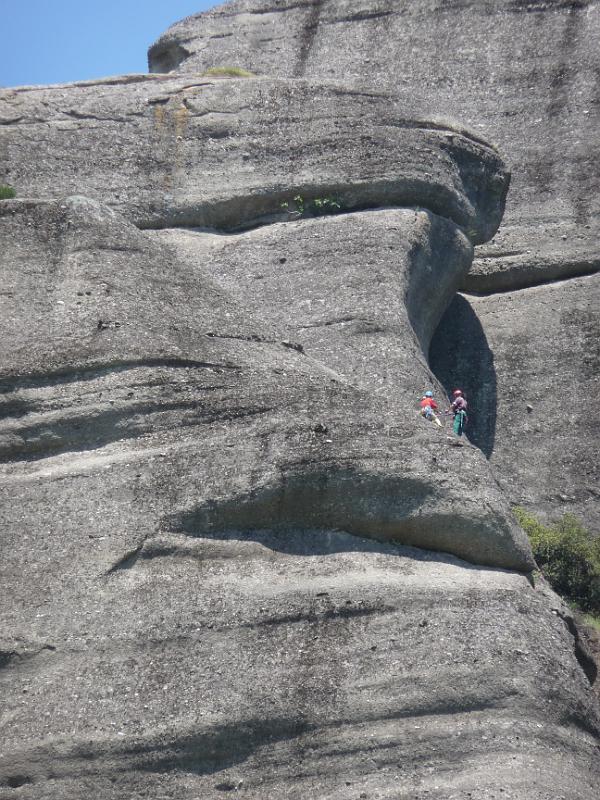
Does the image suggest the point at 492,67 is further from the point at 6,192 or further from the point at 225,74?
the point at 6,192

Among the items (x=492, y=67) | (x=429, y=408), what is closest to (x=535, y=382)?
(x=429, y=408)

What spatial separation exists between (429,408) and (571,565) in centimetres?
273

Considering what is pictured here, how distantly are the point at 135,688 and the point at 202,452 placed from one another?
2.50 metres

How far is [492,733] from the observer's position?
11523mm

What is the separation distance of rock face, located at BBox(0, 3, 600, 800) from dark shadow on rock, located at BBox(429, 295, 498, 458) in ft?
7.69

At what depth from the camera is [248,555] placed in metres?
12.9

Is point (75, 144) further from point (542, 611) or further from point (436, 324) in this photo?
point (542, 611)

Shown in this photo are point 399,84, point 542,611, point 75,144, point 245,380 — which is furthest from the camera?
point 399,84

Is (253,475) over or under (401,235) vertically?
under

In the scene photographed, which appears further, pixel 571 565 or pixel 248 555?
pixel 571 565

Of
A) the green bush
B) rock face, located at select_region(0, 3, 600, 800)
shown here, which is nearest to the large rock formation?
the green bush

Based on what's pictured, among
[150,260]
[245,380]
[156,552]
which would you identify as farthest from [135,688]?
[150,260]

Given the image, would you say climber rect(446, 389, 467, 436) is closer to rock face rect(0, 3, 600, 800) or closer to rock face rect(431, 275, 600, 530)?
rock face rect(0, 3, 600, 800)

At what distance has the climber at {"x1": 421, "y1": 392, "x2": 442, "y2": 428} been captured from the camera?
594 inches
